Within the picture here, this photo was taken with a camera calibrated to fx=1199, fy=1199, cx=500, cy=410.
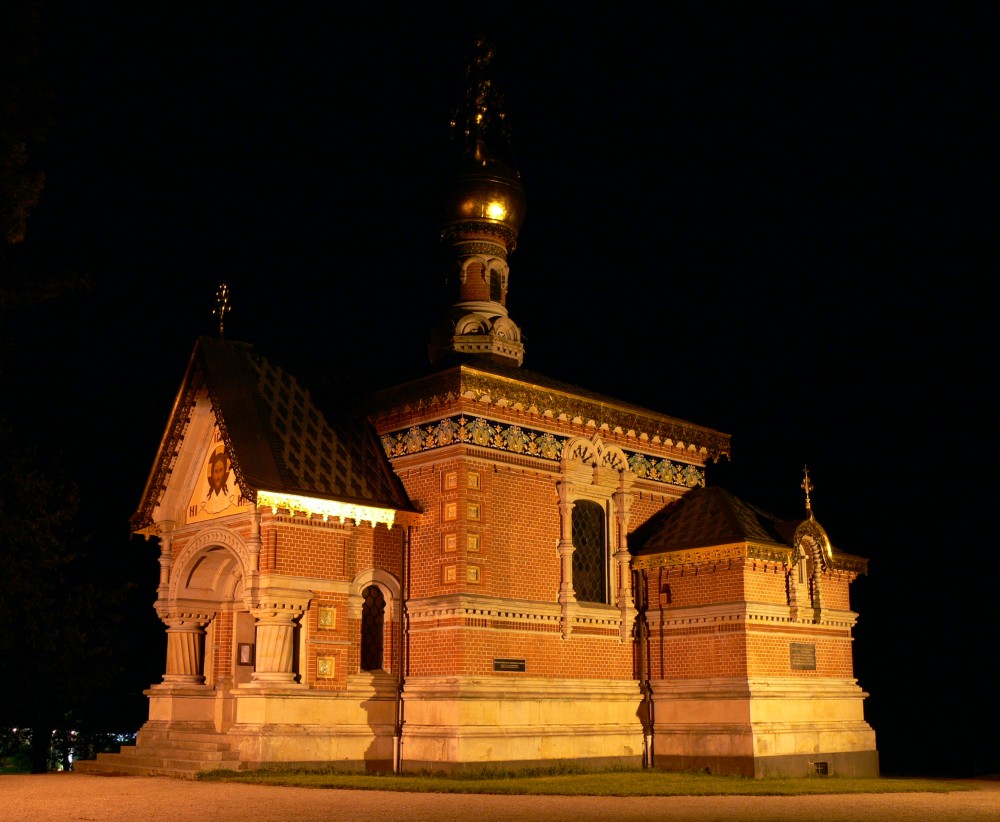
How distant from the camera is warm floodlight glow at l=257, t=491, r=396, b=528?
676 inches

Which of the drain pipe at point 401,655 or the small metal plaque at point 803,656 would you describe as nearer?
the drain pipe at point 401,655

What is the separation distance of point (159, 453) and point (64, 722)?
1035 cm

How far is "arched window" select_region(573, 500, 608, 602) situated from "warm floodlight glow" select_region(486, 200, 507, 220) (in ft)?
20.6

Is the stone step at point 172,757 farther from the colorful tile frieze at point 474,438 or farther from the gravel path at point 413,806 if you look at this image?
the colorful tile frieze at point 474,438

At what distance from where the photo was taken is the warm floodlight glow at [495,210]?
76.2 ft

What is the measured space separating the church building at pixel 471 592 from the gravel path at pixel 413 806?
8.77 ft

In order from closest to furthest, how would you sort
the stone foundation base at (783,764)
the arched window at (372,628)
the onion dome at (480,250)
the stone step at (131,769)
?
the stone step at (131,769), the stone foundation base at (783,764), the arched window at (372,628), the onion dome at (480,250)

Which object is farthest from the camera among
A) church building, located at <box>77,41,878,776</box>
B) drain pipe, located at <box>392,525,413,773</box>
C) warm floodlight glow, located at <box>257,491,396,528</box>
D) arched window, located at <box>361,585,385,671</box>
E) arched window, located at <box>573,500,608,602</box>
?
arched window, located at <box>573,500,608,602</box>

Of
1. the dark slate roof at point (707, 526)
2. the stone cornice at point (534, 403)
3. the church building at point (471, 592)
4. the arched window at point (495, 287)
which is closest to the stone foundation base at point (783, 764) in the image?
the church building at point (471, 592)

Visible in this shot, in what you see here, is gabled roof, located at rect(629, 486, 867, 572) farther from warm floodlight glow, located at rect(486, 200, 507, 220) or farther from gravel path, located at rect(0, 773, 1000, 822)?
warm floodlight glow, located at rect(486, 200, 507, 220)

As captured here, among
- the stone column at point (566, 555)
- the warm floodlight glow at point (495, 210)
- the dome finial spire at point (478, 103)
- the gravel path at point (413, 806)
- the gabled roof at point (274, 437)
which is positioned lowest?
the gravel path at point (413, 806)

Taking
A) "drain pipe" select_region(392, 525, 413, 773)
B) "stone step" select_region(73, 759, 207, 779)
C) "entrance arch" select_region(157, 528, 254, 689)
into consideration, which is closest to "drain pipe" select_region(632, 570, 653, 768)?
"drain pipe" select_region(392, 525, 413, 773)

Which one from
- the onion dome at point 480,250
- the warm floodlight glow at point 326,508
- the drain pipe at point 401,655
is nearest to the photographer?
the warm floodlight glow at point 326,508

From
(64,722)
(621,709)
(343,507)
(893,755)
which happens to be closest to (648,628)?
(621,709)
